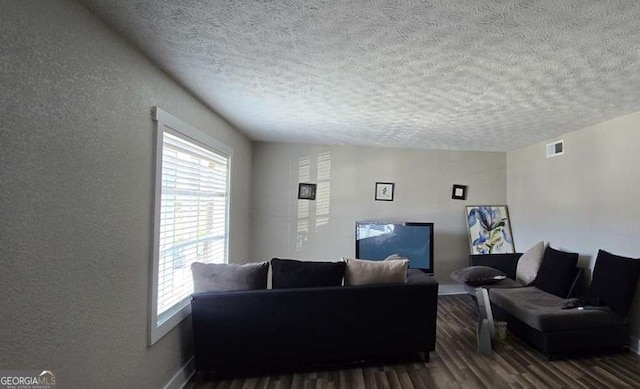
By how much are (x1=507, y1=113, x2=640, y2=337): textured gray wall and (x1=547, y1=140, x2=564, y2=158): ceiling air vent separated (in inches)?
2.5

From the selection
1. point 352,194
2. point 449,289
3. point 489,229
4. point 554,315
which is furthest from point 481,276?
point 352,194

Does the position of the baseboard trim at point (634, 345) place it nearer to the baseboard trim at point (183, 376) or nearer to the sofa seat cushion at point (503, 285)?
the sofa seat cushion at point (503, 285)

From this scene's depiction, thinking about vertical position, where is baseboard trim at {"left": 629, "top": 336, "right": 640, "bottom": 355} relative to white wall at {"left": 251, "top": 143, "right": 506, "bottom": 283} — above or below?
below

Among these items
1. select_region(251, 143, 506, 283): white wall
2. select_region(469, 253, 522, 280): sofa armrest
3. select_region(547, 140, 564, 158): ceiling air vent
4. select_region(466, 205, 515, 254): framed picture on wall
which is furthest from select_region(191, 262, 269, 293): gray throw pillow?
select_region(547, 140, 564, 158): ceiling air vent

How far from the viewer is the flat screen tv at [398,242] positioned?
4387 millimetres

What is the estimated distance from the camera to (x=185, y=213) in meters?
2.55

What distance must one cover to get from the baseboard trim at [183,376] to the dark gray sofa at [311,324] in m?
0.15

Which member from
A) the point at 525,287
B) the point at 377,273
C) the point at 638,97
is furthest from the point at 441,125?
the point at 525,287

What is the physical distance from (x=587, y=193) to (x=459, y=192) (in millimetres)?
1691

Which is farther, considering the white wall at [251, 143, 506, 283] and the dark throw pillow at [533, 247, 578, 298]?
the white wall at [251, 143, 506, 283]

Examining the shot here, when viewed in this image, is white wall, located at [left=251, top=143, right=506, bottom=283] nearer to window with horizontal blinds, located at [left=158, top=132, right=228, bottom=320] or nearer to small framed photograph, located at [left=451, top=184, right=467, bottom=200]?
small framed photograph, located at [left=451, top=184, right=467, bottom=200]

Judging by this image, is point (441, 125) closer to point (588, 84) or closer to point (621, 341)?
point (588, 84)

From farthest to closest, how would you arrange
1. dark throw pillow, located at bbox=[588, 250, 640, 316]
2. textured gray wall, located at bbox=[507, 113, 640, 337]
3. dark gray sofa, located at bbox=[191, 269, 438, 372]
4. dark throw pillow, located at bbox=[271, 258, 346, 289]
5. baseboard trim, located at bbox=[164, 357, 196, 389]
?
textured gray wall, located at bbox=[507, 113, 640, 337] → dark throw pillow, located at bbox=[588, 250, 640, 316] → dark throw pillow, located at bbox=[271, 258, 346, 289] → dark gray sofa, located at bbox=[191, 269, 438, 372] → baseboard trim, located at bbox=[164, 357, 196, 389]

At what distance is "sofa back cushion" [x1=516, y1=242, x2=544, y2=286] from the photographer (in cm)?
373
